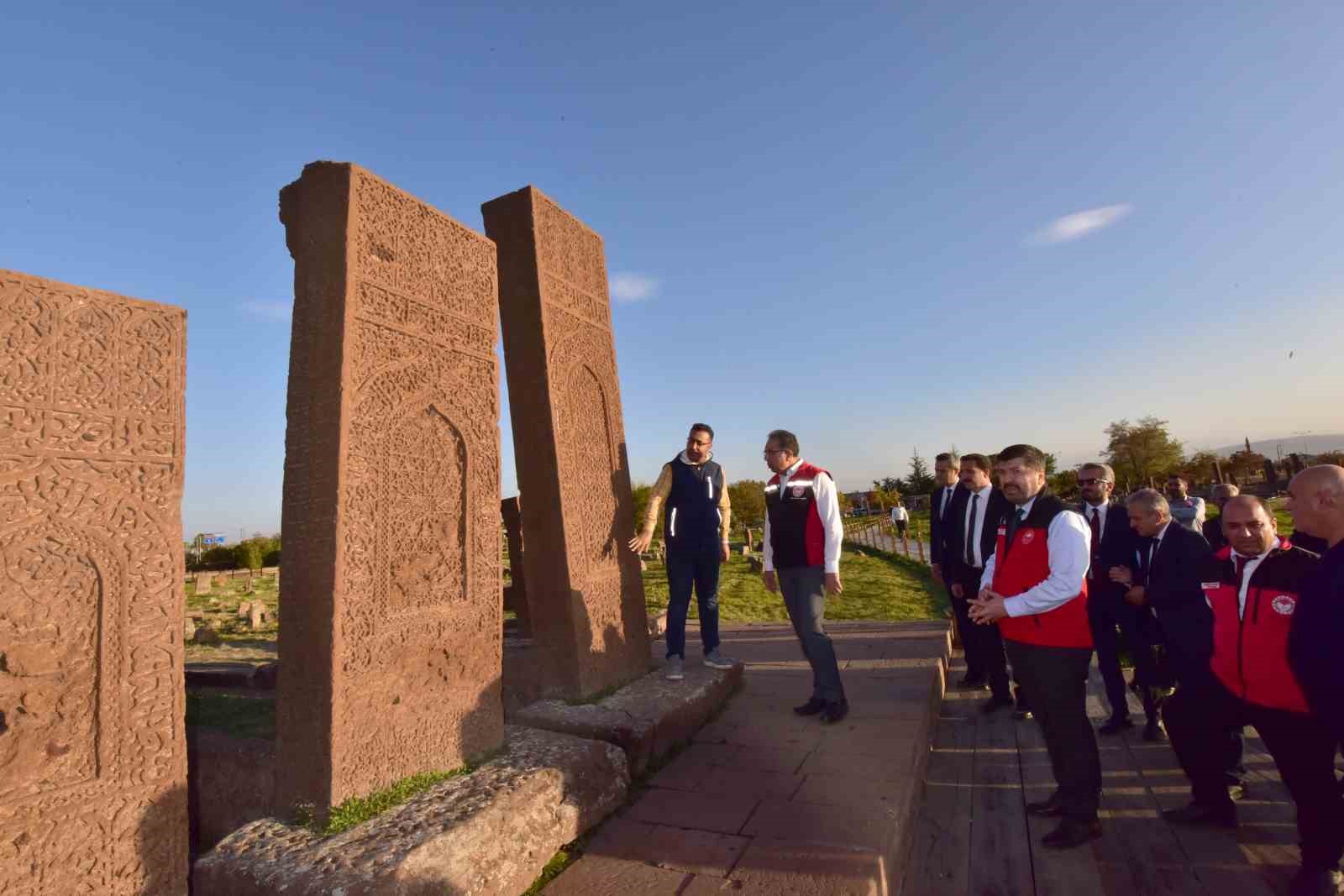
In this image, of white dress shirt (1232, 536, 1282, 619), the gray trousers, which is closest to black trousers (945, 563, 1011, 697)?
the gray trousers

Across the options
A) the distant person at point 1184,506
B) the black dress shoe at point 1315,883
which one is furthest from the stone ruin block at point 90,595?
the distant person at point 1184,506

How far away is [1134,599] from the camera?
13.2ft

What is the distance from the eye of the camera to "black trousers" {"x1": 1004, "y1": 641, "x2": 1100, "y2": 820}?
111 inches

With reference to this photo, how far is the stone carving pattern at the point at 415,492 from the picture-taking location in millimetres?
2740

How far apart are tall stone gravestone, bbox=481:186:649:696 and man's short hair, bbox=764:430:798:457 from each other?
1097 mm

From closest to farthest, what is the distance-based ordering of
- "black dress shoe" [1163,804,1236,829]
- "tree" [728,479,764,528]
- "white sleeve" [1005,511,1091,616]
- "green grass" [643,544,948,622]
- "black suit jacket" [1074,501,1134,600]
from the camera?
"white sleeve" [1005,511,1091,616] → "black dress shoe" [1163,804,1236,829] → "black suit jacket" [1074,501,1134,600] → "green grass" [643,544,948,622] → "tree" [728,479,764,528]

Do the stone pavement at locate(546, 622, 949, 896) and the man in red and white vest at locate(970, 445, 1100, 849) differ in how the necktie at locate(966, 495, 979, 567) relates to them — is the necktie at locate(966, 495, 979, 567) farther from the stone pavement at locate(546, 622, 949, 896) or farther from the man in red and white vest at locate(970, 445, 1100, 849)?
the man in red and white vest at locate(970, 445, 1100, 849)

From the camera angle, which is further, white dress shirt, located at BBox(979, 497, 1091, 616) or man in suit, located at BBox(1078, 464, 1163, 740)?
man in suit, located at BBox(1078, 464, 1163, 740)

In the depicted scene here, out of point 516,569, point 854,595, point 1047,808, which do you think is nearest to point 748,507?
point 854,595

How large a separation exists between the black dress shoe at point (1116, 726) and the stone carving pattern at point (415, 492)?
3570mm

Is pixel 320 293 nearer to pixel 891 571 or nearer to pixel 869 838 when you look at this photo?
pixel 869 838

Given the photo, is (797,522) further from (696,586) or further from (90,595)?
(90,595)

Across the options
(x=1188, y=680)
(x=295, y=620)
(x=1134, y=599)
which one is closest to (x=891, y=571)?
(x=1134, y=599)

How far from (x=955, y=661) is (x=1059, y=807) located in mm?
3155
